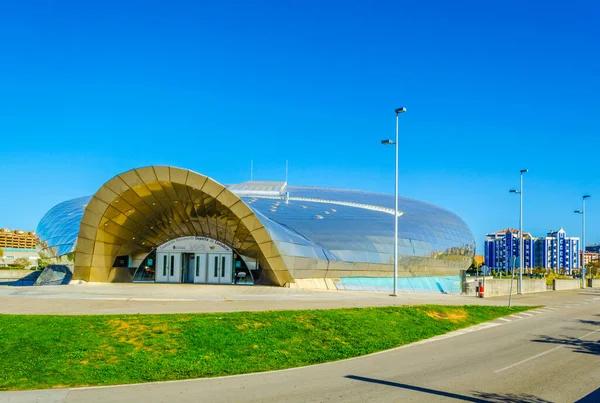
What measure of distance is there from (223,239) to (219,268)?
220 cm

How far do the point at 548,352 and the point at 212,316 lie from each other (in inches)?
388

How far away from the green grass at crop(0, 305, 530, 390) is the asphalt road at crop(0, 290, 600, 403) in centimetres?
78

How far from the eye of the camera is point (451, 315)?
2212 cm

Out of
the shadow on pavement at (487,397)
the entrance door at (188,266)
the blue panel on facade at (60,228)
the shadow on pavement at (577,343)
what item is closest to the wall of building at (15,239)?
the blue panel on facade at (60,228)

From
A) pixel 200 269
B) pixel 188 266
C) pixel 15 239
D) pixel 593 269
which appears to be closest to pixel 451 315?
pixel 200 269

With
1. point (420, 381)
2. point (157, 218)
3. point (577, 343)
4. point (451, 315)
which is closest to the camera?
point (420, 381)

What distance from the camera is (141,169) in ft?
103

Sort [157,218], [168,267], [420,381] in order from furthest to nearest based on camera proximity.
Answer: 1. [168,267]
2. [157,218]
3. [420,381]

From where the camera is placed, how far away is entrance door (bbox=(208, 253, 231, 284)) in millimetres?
40281

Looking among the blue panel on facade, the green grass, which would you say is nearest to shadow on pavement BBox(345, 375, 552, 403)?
the green grass

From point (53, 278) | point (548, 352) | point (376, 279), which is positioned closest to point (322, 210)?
point (376, 279)

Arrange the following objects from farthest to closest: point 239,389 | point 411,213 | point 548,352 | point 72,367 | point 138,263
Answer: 1. point 411,213
2. point 138,263
3. point 548,352
4. point 72,367
5. point 239,389

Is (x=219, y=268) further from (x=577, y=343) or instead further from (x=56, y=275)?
(x=577, y=343)

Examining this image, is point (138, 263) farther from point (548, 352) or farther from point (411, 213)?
point (548, 352)
